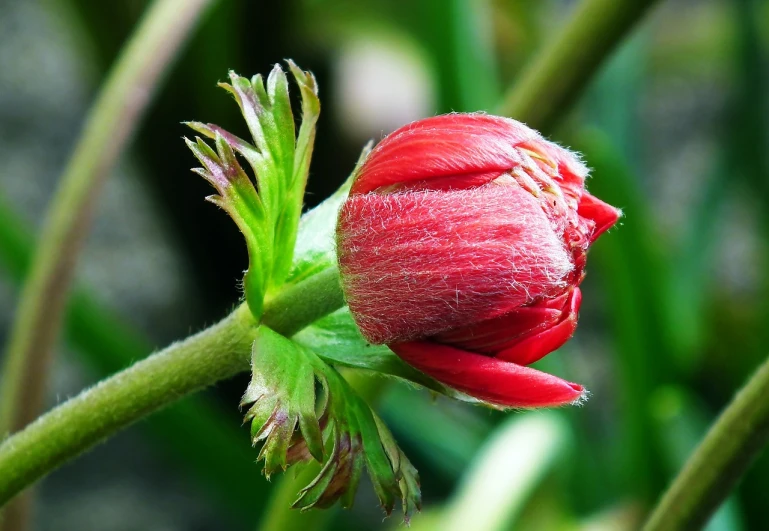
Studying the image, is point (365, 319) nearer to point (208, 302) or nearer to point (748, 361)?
point (748, 361)

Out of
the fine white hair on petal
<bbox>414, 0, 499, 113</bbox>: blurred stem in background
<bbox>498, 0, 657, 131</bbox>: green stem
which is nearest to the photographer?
the fine white hair on petal

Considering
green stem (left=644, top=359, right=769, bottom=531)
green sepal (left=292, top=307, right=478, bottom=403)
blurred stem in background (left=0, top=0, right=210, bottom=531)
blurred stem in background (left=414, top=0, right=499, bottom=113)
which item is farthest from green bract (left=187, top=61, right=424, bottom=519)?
blurred stem in background (left=414, top=0, right=499, bottom=113)

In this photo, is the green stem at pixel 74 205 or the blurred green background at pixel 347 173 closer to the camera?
the green stem at pixel 74 205

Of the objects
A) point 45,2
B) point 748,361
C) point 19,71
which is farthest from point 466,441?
point 19,71

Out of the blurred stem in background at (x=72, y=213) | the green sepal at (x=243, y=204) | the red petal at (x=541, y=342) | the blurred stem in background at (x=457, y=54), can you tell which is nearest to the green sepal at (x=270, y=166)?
the green sepal at (x=243, y=204)

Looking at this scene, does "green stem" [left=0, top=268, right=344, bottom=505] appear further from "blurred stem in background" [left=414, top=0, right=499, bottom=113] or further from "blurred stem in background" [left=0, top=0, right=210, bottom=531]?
"blurred stem in background" [left=414, top=0, right=499, bottom=113]

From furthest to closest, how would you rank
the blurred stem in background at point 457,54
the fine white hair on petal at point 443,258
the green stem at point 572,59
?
the blurred stem in background at point 457,54 < the green stem at point 572,59 < the fine white hair on petal at point 443,258

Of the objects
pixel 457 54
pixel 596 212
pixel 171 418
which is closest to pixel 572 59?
pixel 596 212

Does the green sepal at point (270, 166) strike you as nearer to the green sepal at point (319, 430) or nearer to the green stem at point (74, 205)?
the green sepal at point (319, 430)
